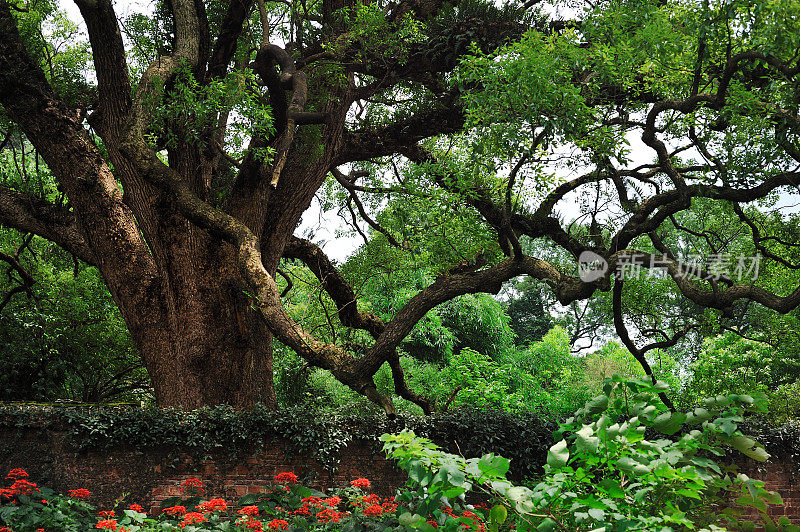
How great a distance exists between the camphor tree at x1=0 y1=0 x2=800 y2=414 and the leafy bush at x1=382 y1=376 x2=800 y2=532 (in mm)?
3863

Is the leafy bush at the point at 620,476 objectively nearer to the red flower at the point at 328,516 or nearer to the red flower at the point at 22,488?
the red flower at the point at 328,516

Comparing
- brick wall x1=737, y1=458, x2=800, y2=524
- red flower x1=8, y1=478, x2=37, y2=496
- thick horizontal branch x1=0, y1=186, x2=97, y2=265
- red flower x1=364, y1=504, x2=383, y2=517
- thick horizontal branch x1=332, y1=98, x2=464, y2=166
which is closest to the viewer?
red flower x1=364, y1=504, x2=383, y2=517

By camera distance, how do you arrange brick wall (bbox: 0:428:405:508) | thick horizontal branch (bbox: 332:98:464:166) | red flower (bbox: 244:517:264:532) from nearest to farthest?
red flower (bbox: 244:517:264:532) → brick wall (bbox: 0:428:405:508) → thick horizontal branch (bbox: 332:98:464:166)

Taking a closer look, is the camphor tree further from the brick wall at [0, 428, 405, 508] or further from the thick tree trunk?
the brick wall at [0, 428, 405, 508]

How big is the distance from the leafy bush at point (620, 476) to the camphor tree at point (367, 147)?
3863mm

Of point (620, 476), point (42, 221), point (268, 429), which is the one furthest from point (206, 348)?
point (620, 476)

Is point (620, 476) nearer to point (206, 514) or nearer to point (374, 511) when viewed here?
point (374, 511)

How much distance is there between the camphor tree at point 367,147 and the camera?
20.2ft

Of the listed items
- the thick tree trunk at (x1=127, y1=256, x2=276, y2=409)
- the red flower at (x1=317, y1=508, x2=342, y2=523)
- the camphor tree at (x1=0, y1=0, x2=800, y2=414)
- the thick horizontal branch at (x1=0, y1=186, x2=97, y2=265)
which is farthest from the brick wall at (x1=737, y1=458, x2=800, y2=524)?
the thick horizontal branch at (x1=0, y1=186, x2=97, y2=265)

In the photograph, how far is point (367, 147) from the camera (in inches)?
360

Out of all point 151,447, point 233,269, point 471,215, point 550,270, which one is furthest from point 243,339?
point 550,270

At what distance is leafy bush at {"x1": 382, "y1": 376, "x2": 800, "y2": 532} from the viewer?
7.10 feet

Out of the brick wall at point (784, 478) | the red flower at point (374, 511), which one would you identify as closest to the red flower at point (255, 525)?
the red flower at point (374, 511)

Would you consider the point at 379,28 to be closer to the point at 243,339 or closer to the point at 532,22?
the point at 532,22
